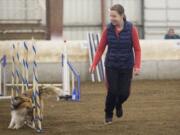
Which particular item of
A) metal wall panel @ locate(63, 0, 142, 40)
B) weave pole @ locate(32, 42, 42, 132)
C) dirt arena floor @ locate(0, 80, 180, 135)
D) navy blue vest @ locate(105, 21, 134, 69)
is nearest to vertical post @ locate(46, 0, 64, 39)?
dirt arena floor @ locate(0, 80, 180, 135)

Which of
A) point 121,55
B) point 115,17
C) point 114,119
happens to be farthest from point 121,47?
point 114,119

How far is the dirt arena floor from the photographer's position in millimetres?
8141

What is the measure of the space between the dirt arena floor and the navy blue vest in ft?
3.00

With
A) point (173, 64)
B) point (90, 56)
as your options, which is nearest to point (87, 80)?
point (90, 56)

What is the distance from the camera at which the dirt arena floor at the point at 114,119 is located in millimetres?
8141

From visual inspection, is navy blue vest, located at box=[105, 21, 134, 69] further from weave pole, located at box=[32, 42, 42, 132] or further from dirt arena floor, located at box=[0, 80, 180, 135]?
weave pole, located at box=[32, 42, 42, 132]

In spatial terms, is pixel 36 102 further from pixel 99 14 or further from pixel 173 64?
pixel 99 14

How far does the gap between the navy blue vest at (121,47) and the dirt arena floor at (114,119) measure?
913mm

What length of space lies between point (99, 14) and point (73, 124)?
72.7 ft

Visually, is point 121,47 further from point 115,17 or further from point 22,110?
point 22,110

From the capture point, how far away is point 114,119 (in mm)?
9227

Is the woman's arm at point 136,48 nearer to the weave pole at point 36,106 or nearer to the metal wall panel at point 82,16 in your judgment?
the weave pole at point 36,106

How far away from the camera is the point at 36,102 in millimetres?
8062

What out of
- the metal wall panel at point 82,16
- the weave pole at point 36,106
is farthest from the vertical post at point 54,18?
the weave pole at point 36,106
